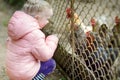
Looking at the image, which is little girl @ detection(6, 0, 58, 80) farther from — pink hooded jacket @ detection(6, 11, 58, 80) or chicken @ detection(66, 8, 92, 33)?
chicken @ detection(66, 8, 92, 33)

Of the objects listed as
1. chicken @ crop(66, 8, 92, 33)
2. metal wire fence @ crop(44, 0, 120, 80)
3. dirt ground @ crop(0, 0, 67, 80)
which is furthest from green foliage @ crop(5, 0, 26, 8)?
chicken @ crop(66, 8, 92, 33)

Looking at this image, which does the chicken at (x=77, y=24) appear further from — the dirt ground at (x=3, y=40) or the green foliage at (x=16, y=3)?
the green foliage at (x=16, y=3)

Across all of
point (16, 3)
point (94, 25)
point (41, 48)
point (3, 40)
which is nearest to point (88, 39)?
point (94, 25)

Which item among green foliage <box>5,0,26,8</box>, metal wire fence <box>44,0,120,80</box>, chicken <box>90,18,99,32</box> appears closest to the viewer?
metal wire fence <box>44,0,120,80</box>

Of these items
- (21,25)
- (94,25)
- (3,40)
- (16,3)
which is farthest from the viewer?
(16,3)

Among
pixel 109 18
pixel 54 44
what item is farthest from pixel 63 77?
pixel 109 18

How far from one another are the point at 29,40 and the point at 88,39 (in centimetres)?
62

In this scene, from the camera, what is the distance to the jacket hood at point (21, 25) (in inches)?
122

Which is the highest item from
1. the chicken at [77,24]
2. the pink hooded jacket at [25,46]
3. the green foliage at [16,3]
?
the chicken at [77,24]

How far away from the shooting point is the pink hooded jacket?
3.10 meters

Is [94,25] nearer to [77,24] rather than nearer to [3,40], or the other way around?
[77,24]

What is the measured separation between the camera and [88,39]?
11.2ft

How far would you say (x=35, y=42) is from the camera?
122 inches

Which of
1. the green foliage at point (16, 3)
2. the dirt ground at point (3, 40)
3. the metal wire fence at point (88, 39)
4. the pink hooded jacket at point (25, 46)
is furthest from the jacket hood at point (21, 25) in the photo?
the green foliage at point (16, 3)
